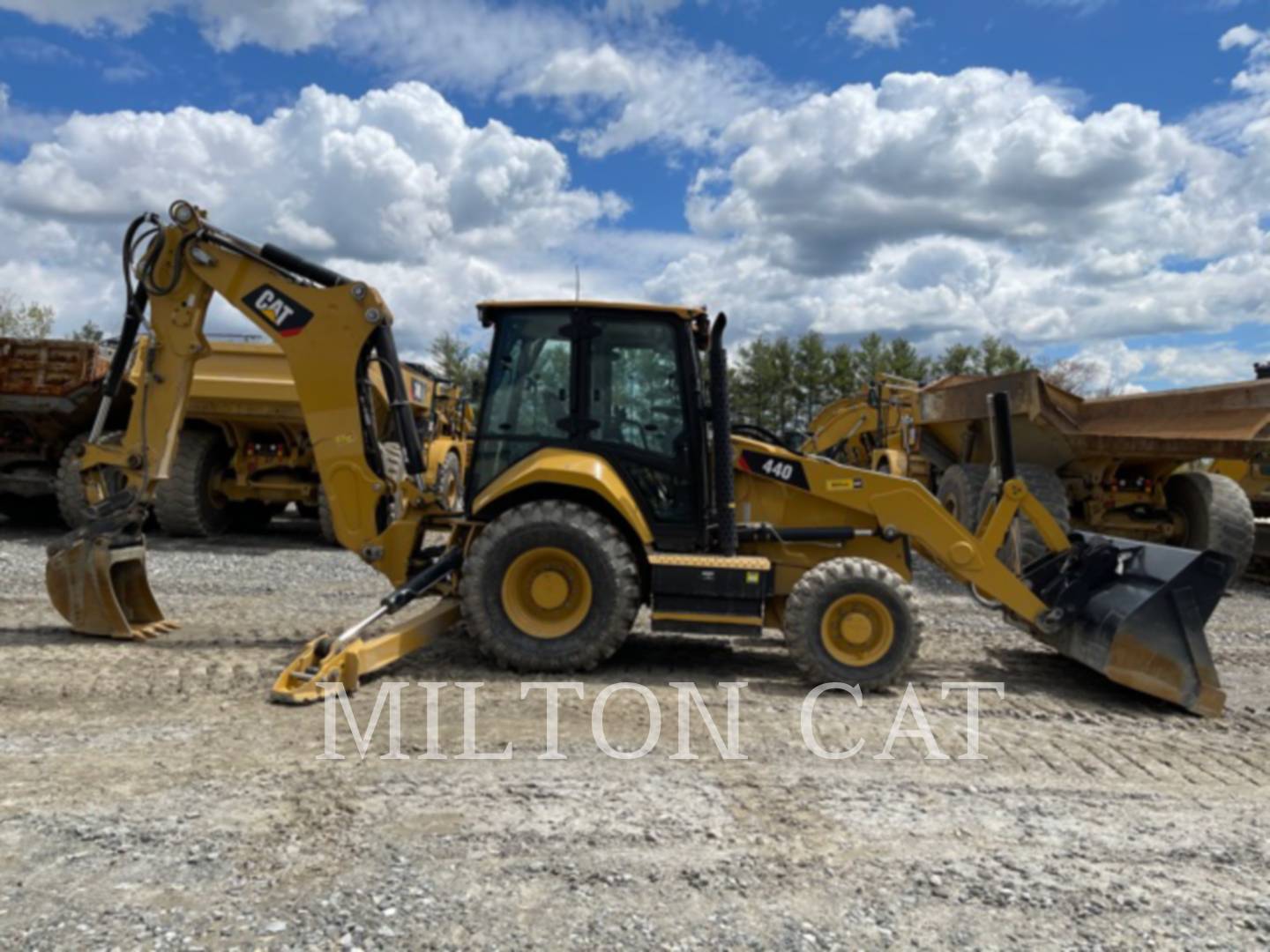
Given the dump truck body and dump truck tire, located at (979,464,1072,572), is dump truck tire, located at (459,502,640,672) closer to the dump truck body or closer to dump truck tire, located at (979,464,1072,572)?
dump truck tire, located at (979,464,1072,572)

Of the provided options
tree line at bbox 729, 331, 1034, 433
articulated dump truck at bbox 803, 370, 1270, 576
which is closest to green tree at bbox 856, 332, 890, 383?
tree line at bbox 729, 331, 1034, 433

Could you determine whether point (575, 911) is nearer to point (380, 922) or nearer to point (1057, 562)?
point (380, 922)

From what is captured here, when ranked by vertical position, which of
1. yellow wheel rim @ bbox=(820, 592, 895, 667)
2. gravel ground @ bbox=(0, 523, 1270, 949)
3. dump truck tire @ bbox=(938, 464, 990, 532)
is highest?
dump truck tire @ bbox=(938, 464, 990, 532)

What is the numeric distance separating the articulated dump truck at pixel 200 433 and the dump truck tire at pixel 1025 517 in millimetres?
6080

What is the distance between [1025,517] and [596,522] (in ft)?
10.8

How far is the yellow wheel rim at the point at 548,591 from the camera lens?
223 inches

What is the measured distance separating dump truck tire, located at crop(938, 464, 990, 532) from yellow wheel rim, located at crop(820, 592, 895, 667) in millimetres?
4727

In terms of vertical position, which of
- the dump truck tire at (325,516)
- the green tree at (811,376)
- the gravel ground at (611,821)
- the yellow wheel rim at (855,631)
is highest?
the green tree at (811,376)

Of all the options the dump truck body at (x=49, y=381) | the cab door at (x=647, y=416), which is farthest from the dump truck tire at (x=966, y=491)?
the dump truck body at (x=49, y=381)

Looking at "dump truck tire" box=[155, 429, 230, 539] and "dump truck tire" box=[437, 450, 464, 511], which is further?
"dump truck tire" box=[437, 450, 464, 511]

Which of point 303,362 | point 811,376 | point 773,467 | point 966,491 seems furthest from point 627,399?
point 811,376

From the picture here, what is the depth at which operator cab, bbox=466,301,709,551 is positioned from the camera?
588cm

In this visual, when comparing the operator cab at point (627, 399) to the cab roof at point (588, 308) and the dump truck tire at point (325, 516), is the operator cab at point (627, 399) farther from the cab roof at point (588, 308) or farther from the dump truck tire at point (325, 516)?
the dump truck tire at point (325, 516)

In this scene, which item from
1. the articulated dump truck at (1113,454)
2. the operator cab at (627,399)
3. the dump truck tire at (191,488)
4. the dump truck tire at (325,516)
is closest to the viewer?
the operator cab at (627,399)
